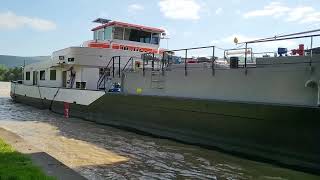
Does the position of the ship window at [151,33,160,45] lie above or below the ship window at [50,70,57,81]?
above

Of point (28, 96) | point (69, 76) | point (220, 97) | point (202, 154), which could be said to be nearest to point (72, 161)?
point (202, 154)

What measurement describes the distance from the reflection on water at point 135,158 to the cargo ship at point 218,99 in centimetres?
41

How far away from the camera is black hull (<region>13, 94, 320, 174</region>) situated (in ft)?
26.8

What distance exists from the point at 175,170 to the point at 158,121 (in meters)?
3.88

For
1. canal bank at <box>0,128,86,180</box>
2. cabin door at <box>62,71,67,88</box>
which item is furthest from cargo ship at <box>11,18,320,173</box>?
canal bank at <box>0,128,86,180</box>

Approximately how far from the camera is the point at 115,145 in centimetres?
1137

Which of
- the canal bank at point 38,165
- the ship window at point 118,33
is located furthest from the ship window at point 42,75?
the canal bank at point 38,165

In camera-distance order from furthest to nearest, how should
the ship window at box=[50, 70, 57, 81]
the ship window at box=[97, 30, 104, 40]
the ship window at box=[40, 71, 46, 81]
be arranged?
the ship window at box=[40, 71, 46, 81], the ship window at box=[50, 70, 57, 81], the ship window at box=[97, 30, 104, 40]

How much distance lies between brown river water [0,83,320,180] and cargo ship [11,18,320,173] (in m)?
0.40

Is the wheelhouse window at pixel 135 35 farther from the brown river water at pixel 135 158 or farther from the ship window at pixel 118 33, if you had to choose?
the brown river water at pixel 135 158

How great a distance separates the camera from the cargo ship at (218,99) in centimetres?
836

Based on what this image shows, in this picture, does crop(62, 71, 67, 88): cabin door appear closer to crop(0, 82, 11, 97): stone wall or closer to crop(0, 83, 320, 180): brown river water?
crop(0, 83, 320, 180): brown river water

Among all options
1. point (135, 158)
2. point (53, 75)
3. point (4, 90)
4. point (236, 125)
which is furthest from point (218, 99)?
→ point (4, 90)

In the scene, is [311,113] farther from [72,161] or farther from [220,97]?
[72,161]
